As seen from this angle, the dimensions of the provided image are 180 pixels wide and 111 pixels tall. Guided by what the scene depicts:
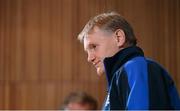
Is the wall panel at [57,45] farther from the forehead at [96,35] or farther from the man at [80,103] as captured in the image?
the forehead at [96,35]

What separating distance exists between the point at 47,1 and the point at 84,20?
0.36 m

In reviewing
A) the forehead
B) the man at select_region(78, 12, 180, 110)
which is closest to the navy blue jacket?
the man at select_region(78, 12, 180, 110)

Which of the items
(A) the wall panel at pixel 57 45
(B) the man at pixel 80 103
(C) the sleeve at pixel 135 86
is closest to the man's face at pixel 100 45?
(C) the sleeve at pixel 135 86

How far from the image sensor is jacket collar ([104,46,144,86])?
1.38 m

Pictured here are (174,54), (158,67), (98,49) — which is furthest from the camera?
(174,54)

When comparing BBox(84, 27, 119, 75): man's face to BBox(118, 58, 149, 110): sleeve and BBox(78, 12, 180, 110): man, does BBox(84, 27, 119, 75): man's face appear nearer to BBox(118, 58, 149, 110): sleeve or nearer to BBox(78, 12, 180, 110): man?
BBox(78, 12, 180, 110): man

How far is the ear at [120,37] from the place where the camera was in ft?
4.78

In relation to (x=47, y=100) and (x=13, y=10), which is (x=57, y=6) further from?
(x=47, y=100)

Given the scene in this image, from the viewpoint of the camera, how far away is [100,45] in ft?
4.84

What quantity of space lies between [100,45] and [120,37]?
70mm

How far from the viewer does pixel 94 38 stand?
58.6 inches

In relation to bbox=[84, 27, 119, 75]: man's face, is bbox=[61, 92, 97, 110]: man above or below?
below

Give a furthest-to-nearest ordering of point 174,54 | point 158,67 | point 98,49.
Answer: point 174,54 < point 98,49 < point 158,67

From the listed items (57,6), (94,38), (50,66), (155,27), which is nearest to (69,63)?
(50,66)
